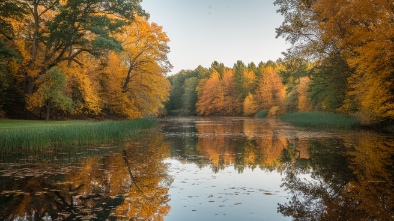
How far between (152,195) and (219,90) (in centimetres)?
6716

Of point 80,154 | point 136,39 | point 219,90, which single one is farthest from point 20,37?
point 219,90

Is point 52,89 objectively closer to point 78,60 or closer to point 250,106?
point 78,60

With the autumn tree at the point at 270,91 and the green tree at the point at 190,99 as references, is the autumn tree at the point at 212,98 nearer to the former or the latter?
the green tree at the point at 190,99

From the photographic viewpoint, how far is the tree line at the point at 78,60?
69.8 feet

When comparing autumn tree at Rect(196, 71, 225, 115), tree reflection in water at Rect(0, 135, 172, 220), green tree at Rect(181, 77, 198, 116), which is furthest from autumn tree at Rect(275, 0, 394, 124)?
green tree at Rect(181, 77, 198, 116)

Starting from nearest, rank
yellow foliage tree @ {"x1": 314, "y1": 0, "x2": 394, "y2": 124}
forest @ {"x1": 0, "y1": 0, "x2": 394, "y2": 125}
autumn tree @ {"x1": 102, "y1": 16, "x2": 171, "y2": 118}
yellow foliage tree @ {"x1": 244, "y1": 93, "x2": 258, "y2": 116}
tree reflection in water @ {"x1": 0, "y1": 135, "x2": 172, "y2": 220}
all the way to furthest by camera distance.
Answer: tree reflection in water @ {"x1": 0, "y1": 135, "x2": 172, "y2": 220}, yellow foliage tree @ {"x1": 314, "y1": 0, "x2": 394, "y2": 124}, forest @ {"x1": 0, "y1": 0, "x2": 394, "y2": 125}, autumn tree @ {"x1": 102, "y1": 16, "x2": 171, "y2": 118}, yellow foliage tree @ {"x1": 244, "y1": 93, "x2": 258, "y2": 116}

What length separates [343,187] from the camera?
7.57 m

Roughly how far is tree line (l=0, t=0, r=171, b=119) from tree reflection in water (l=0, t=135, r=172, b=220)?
1217cm

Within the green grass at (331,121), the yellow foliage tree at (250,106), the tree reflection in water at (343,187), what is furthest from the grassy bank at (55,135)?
the yellow foliage tree at (250,106)

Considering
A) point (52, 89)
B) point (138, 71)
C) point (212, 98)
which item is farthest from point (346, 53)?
point (212, 98)

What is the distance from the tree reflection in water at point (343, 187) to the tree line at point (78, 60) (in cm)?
1548

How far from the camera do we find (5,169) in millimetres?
9414

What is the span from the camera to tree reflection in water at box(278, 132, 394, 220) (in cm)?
583

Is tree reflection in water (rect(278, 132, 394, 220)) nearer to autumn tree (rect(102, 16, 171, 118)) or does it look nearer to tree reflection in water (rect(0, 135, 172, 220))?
tree reflection in water (rect(0, 135, 172, 220))
